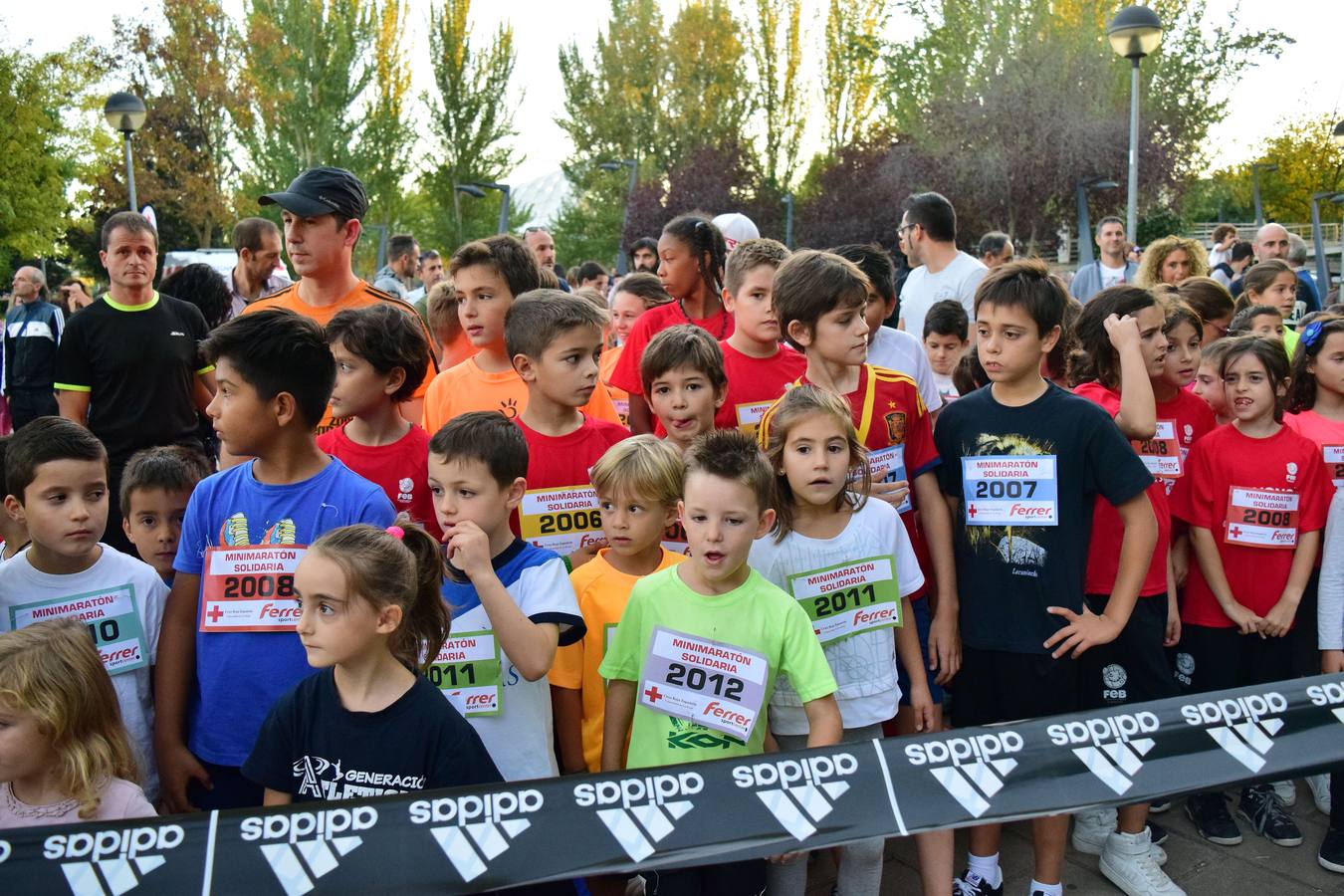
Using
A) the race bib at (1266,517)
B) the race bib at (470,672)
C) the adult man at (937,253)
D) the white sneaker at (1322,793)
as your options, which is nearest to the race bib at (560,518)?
the race bib at (470,672)

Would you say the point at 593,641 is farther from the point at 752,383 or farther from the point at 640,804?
the point at 752,383

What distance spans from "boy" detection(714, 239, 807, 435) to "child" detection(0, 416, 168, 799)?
208 cm

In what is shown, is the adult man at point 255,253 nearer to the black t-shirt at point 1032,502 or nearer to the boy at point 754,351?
the boy at point 754,351

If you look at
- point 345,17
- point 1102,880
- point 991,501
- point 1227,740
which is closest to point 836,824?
point 1227,740

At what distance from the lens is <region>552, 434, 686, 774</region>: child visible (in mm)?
3223

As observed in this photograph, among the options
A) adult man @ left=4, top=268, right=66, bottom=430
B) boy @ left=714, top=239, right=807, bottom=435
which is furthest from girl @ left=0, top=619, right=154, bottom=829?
adult man @ left=4, top=268, right=66, bottom=430

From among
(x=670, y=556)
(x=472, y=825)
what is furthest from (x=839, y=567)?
(x=472, y=825)

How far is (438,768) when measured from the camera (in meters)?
2.51

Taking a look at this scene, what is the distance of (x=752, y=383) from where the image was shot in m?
4.36

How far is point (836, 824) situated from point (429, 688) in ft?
3.21

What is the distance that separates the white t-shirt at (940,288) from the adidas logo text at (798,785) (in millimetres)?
4190

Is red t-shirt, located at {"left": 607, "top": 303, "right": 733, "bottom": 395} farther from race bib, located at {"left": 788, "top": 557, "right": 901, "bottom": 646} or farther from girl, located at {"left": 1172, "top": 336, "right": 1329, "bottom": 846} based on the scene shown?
girl, located at {"left": 1172, "top": 336, "right": 1329, "bottom": 846}

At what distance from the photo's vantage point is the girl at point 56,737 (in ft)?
8.23

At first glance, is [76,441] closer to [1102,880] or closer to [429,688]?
[429,688]
